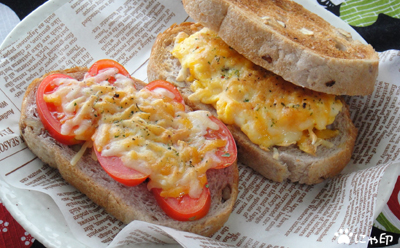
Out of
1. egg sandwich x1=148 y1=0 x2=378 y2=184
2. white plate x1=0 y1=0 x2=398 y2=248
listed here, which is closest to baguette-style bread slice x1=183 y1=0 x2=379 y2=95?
egg sandwich x1=148 y1=0 x2=378 y2=184

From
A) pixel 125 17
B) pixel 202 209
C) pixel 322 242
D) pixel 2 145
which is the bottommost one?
pixel 322 242

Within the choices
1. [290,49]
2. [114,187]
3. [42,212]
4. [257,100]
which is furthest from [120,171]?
[290,49]

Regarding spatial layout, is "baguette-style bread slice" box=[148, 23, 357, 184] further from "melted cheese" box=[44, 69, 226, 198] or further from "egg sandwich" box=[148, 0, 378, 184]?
"melted cheese" box=[44, 69, 226, 198]

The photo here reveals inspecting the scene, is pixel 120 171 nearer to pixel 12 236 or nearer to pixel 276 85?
pixel 12 236

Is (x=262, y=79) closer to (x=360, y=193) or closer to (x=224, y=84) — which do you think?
(x=224, y=84)

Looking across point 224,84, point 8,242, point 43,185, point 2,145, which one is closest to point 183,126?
point 224,84
